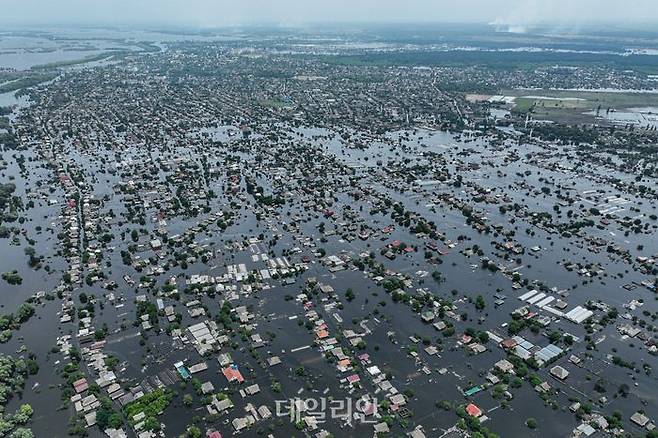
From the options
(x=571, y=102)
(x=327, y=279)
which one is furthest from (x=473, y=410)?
(x=571, y=102)

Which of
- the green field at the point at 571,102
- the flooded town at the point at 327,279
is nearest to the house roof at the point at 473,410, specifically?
the flooded town at the point at 327,279

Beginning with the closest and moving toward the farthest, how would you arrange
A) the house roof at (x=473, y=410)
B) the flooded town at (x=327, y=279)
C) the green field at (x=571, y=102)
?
1. the house roof at (x=473, y=410)
2. the flooded town at (x=327, y=279)
3. the green field at (x=571, y=102)

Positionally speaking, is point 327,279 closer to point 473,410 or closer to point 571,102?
point 473,410

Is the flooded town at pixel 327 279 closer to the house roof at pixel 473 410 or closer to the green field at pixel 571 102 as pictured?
the house roof at pixel 473 410

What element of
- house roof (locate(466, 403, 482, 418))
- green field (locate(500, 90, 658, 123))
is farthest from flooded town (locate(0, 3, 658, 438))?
green field (locate(500, 90, 658, 123))

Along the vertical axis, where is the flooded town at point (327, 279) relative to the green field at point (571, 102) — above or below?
below

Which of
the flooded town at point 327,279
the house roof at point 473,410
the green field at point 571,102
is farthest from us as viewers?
the green field at point 571,102

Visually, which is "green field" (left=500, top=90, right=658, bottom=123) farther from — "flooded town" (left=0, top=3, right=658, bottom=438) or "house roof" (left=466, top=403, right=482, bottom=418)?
"house roof" (left=466, top=403, right=482, bottom=418)

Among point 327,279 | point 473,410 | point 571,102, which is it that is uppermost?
point 571,102

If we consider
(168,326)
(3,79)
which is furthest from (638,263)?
(3,79)
